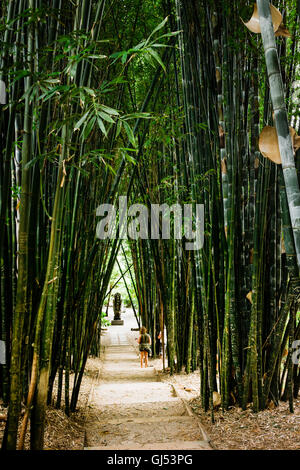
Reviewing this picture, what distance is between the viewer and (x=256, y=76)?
2404 millimetres

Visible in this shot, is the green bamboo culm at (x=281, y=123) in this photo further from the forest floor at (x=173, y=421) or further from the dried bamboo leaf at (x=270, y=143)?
the forest floor at (x=173, y=421)

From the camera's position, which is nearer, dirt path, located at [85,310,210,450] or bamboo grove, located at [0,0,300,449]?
bamboo grove, located at [0,0,300,449]

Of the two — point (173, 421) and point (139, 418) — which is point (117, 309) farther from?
point (173, 421)

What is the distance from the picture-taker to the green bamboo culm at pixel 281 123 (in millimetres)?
1206

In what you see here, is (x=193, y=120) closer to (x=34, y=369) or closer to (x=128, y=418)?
(x=34, y=369)

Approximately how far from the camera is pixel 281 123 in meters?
1.23

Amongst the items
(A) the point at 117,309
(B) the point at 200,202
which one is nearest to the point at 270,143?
(B) the point at 200,202

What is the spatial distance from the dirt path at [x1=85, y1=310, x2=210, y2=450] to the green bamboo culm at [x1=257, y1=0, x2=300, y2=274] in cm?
144

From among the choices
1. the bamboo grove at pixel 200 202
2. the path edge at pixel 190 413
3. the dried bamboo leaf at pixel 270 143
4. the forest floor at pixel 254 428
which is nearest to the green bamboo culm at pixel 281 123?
the dried bamboo leaf at pixel 270 143

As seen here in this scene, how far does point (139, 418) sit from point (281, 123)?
217 cm

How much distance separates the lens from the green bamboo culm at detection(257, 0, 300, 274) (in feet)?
3.96
